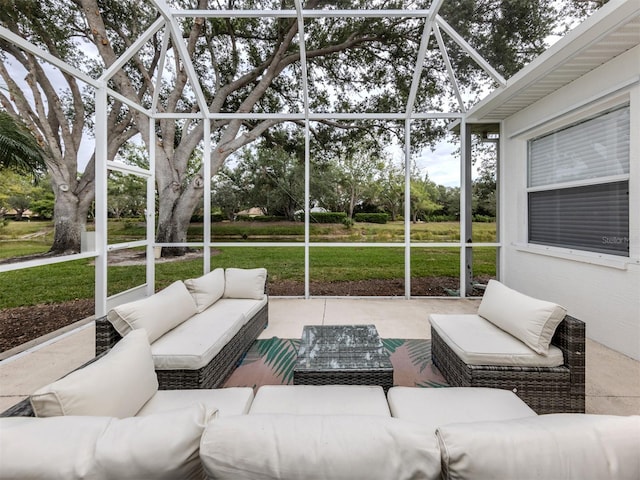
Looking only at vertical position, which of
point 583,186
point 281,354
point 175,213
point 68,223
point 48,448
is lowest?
point 281,354

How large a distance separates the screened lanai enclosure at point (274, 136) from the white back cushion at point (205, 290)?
1.69 meters

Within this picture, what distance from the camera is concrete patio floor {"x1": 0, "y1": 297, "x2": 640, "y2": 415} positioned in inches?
96.0

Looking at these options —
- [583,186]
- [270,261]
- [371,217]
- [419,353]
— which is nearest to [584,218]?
[583,186]

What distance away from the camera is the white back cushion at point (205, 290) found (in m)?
3.24

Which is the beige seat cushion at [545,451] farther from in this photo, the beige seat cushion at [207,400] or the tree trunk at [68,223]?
the tree trunk at [68,223]

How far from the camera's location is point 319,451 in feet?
2.61

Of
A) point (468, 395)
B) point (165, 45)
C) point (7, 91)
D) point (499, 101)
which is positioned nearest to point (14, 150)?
point (7, 91)

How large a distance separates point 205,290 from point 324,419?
108 inches

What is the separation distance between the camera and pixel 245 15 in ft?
12.8

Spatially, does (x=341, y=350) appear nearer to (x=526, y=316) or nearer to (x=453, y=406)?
(x=453, y=406)

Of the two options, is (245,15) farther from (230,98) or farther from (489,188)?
(489,188)

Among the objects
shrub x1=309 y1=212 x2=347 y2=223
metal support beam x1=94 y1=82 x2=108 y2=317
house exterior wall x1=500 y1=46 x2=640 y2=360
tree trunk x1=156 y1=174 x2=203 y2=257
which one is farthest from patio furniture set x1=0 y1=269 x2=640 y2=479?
tree trunk x1=156 y1=174 x2=203 y2=257

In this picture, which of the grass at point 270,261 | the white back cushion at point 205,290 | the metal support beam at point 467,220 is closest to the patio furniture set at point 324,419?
the white back cushion at point 205,290

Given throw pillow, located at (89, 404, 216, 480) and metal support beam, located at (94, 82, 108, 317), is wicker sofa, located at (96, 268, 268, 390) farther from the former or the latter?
metal support beam, located at (94, 82, 108, 317)
